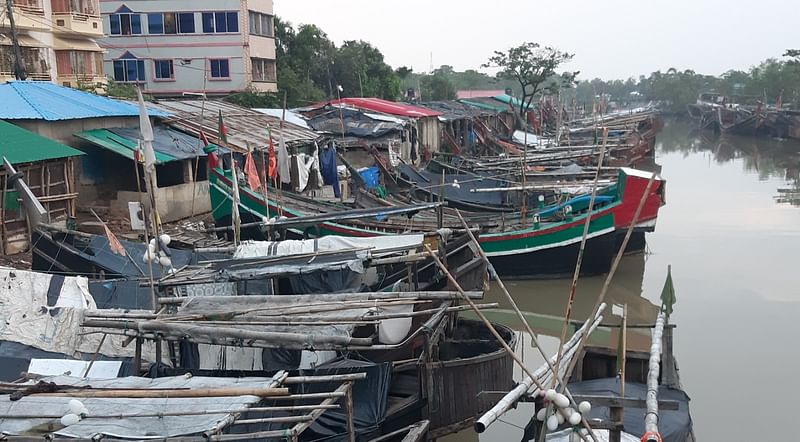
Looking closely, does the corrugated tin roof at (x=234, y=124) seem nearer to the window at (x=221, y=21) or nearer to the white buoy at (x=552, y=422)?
the window at (x=221, y=21)

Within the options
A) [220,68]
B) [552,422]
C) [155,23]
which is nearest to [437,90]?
[220,68]

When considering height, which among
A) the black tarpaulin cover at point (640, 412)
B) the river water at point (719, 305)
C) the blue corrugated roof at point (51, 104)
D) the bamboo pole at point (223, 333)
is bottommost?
the river water at point (719, 305)

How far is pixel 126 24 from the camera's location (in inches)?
1254

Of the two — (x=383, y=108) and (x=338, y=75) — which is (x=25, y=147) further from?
(x=338, y=75)

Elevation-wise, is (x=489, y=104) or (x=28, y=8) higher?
(x=28, y=8)

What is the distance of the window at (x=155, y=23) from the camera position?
103 ft

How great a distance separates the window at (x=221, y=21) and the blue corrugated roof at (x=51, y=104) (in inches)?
600

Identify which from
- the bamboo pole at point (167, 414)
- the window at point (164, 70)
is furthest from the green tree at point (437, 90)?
the bamboo pole at point (167, 414)

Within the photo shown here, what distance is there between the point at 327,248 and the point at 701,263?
1121cm

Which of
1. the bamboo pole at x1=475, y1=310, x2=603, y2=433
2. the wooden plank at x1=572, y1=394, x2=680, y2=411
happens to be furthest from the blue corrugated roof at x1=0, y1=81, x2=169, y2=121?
the wooden plank at x1=572, y1=394, x2=680, y2=411

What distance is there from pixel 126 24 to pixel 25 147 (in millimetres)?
21546

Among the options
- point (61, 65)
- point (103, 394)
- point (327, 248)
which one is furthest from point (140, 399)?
point (61, 65)

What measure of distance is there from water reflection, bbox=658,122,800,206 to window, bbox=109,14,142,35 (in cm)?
2746

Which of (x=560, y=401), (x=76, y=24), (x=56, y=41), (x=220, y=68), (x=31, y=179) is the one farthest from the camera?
(x=220, y=68)
